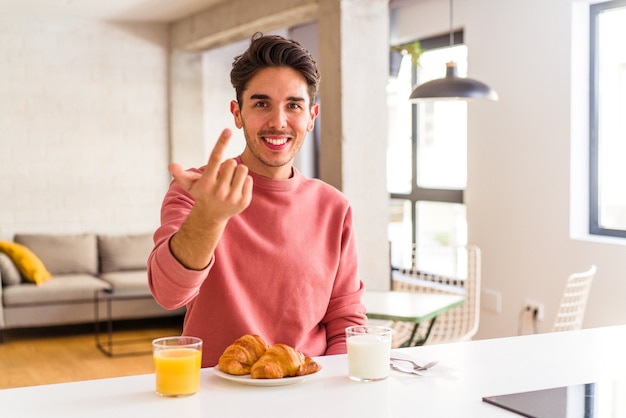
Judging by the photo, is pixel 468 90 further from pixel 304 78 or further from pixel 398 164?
pixel 398 164

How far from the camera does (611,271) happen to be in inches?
180

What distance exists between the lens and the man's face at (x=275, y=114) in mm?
1773

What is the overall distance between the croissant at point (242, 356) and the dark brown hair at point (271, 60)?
0.61m

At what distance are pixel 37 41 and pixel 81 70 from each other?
1.39 ft

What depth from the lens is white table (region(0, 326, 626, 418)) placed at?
131 cm

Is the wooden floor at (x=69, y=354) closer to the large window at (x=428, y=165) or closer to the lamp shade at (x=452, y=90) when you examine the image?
the large window at (x=428, y=165)

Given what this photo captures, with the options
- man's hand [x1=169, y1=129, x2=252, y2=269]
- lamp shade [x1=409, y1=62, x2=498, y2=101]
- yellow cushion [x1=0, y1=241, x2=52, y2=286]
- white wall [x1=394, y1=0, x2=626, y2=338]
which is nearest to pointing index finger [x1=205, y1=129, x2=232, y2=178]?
man's hand [x1=169, y1=129, x2=252, y2=269]

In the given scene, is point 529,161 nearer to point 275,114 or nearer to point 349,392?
point 275,114

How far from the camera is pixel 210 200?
4.34 feet

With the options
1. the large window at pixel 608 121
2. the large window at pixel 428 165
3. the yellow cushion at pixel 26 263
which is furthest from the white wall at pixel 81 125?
the large window at pixel 608 121

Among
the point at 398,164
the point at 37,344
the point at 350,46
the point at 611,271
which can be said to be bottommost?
the point at 37,344

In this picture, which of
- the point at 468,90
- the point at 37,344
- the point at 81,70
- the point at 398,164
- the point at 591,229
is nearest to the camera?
the point at 468,90

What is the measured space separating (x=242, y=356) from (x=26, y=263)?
5.26 metres

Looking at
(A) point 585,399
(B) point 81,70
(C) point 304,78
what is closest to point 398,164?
(B) point 81,70
